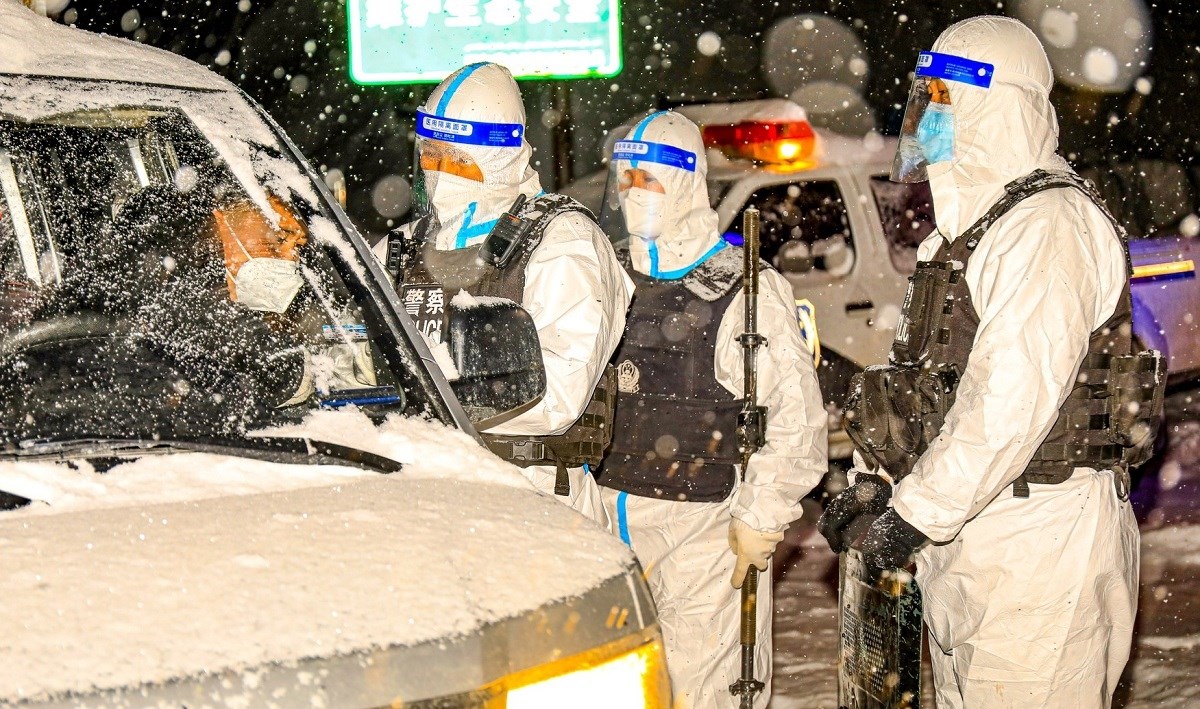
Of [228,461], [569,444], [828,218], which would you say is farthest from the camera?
[828,218]

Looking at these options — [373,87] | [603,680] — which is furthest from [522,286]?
[373,87]

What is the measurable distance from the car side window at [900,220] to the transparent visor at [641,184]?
3.31m

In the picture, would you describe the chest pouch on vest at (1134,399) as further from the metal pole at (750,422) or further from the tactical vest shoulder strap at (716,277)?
the tactical vest shoulder strap at (716,277)

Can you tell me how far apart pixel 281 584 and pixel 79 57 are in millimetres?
1399

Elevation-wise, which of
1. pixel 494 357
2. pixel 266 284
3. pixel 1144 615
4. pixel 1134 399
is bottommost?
pixel 1144 615

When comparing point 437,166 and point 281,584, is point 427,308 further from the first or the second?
point 281,584

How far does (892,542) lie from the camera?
320 centimetres

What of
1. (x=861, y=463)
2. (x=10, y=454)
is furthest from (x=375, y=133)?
(x=10, y=454)

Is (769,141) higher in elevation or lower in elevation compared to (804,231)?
higher

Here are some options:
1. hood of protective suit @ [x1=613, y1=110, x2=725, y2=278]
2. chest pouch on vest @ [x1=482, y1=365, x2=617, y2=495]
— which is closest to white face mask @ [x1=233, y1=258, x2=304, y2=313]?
chest pouch on vest @ [x1=482, y1=365, x2=617, y2=495]

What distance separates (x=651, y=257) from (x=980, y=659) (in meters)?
1.86

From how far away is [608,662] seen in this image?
5.42 ft

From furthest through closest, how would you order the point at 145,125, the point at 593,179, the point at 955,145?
the point at 593,179 < the point at 955,145 < the point at 145,125

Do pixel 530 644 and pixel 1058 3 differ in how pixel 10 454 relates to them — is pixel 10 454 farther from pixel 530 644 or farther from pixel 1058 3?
pixel 1058 3
